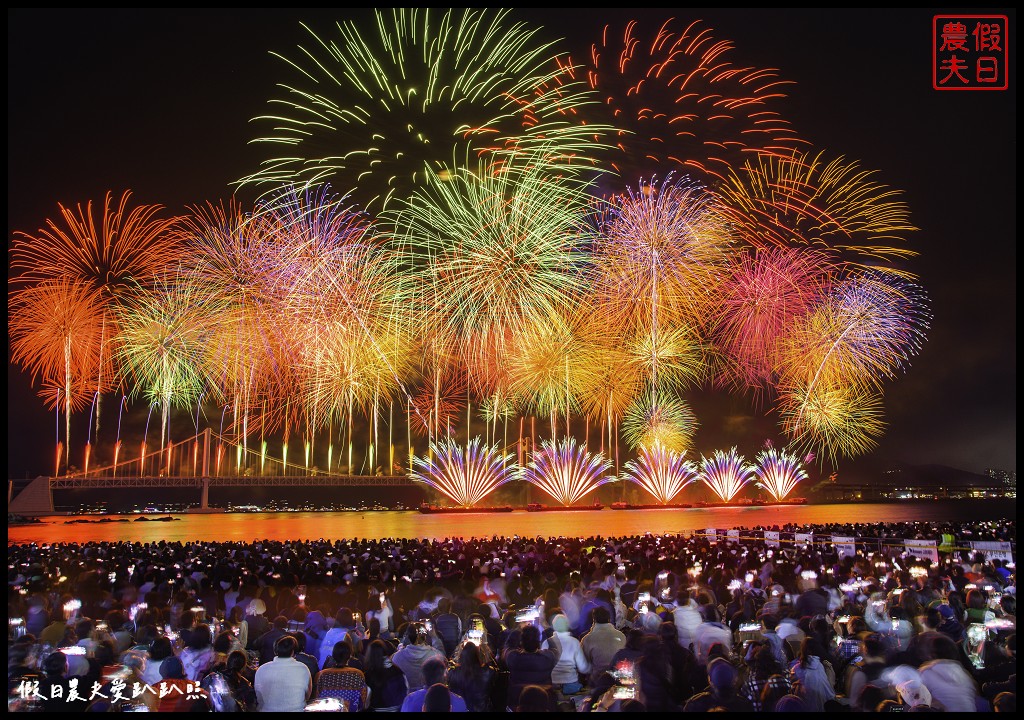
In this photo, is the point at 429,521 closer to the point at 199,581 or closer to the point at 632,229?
the point at 632,229

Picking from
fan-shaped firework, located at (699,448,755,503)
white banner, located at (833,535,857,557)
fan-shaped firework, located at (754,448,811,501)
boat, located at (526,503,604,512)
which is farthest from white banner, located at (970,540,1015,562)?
fan-shaped firework, located at (754,448,811,501)

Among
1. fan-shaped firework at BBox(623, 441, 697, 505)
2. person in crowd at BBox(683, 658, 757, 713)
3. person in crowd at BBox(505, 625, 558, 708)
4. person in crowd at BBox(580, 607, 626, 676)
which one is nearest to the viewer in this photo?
person in crowd at BBox(683, 658, 757, 713)

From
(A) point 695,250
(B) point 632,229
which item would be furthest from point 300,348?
(A) point 695,250

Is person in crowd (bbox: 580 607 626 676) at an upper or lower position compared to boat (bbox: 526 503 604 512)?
upper

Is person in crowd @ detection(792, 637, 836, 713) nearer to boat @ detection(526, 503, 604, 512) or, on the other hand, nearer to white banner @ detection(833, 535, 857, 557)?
white banner @ detection(833, 535, 857, 557)

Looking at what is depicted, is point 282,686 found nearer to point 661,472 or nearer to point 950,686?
point 950,686

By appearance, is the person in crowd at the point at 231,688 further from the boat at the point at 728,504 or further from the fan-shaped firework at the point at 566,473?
the boat at the point at 728,504
